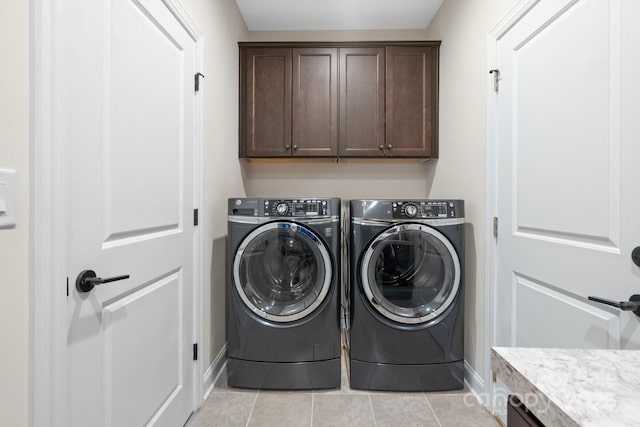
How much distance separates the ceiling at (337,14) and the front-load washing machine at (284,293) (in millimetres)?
1619

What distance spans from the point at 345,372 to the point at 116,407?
1374 millimetres

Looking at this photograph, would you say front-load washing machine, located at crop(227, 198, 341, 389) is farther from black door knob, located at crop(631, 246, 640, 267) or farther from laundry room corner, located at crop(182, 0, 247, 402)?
black door knob, located at crop(631, 246, 640, 267)

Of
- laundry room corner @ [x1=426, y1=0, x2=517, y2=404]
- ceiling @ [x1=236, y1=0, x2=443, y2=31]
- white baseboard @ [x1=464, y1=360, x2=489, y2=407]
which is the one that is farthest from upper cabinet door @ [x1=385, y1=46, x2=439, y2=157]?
white baseboard @ [x1=464, y1=360, x2=489, y2=407]

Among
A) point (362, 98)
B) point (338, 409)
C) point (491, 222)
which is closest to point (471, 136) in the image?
point (491, 222)

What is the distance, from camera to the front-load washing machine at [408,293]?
1.73 m

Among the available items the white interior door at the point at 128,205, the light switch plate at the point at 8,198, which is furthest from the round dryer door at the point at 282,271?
the light switch plate at the point at 8,198

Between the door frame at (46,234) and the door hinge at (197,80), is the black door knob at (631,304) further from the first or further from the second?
the door hinge at (197,80)

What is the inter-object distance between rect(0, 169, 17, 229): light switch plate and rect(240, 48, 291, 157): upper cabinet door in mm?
1773

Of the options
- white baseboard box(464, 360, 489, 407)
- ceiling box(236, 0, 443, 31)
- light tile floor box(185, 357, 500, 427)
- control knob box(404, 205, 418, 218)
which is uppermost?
ceiling box(236, 0, 443, 31)

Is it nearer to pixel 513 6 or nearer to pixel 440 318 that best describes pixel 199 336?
pixel 440 318

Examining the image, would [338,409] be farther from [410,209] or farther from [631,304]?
[631,304]

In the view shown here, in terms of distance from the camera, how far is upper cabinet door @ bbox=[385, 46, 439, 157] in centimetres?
234

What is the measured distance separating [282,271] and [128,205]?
0.94m

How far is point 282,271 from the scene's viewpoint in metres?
1.77
